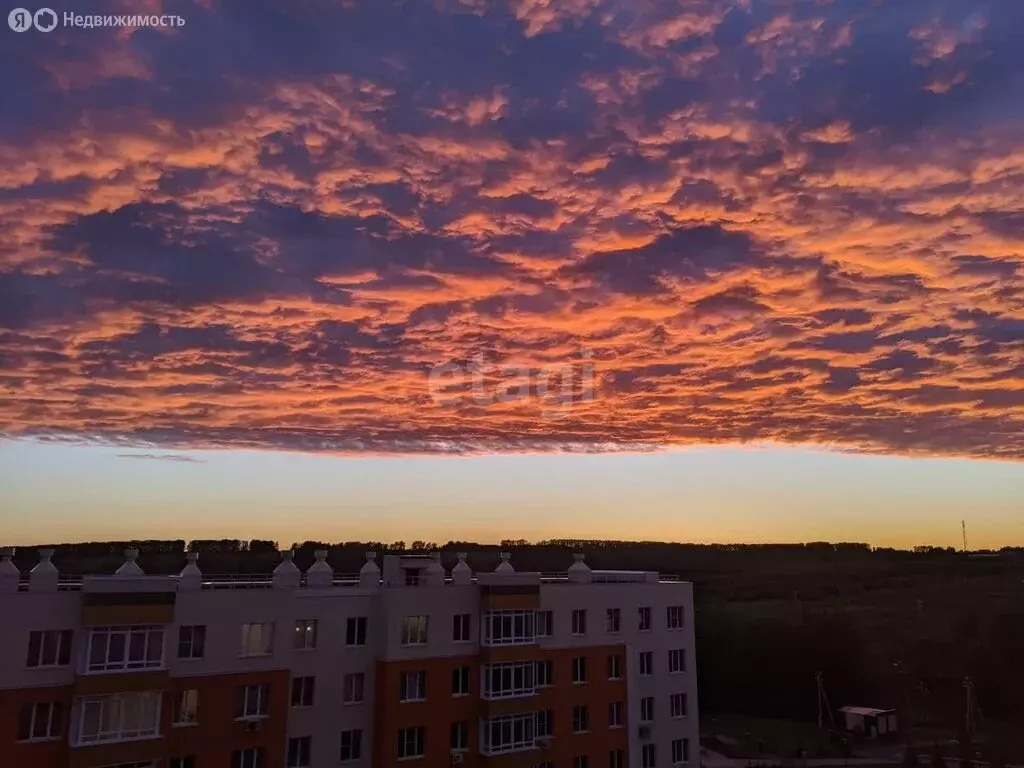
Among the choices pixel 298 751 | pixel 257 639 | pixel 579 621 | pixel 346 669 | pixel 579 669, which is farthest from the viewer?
pixel 579 621

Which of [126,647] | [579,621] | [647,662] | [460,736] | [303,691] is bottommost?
[460,736]

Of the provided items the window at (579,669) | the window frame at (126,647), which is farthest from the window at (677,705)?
the window frame at (126,647)

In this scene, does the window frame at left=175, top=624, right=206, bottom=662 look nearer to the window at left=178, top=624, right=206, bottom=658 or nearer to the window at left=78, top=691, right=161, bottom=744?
the window at left=178, top=624, right=206, bottom=658

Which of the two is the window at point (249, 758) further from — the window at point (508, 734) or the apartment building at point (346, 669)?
the window at point (508, 734)

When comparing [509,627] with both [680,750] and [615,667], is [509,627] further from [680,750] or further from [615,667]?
[680,750]

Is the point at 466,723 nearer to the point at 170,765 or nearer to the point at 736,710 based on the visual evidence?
the point at 170,765

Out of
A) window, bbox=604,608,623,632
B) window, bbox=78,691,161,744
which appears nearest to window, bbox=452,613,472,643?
window, bbox=604,608,623,632

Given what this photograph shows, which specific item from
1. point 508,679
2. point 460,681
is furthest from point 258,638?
point 508,679
